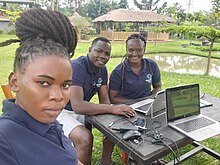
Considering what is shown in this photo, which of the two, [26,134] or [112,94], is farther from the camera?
[112,94]

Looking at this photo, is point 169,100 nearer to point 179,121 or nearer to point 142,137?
point 179,121

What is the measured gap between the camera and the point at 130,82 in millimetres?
2273

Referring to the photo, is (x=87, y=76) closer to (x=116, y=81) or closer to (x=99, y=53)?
(x=99, y=53)

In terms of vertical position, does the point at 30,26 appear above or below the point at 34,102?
above

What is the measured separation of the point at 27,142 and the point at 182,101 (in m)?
1.18

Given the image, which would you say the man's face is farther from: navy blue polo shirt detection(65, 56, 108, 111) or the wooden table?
A: the wooden table

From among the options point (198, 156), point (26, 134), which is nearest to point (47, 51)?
point (26, 134)

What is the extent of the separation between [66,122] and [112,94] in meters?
0.58

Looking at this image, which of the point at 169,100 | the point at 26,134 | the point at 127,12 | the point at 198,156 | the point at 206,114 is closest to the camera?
the point at 26,134

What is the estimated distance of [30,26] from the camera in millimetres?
842

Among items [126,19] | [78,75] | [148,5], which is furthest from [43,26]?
[148,5]

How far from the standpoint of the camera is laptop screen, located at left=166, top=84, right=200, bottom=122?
1564mm

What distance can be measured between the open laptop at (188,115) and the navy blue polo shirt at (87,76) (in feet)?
2.43

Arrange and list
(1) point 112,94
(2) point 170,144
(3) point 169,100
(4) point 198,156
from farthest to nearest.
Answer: (4) point 198,156 → (1) point 112,94 → (3) point 169,100 → (2) point 170,144
